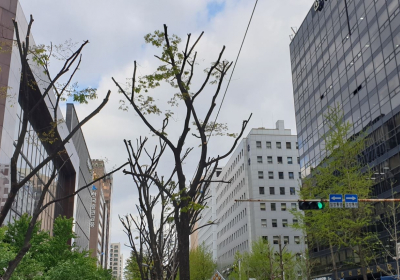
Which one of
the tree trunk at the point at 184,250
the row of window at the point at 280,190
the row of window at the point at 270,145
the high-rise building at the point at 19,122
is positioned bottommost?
the tree trunk at the point at 184,250

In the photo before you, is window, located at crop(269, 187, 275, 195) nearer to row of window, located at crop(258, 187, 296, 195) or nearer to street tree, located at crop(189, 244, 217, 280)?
row of window, located at crop(258, 187, 296, 195)

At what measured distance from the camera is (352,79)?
144 ft

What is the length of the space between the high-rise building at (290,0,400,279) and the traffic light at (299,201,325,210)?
13.2m

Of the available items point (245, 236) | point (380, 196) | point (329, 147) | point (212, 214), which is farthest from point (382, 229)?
point (212, 214)

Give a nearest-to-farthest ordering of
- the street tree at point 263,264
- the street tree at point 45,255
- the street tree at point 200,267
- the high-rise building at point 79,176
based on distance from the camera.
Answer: the street tree at point 45,255, the street tree at point 263,264, the high-rise building at point 79,176, the street tree at point 200,267

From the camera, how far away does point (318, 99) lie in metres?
51.9

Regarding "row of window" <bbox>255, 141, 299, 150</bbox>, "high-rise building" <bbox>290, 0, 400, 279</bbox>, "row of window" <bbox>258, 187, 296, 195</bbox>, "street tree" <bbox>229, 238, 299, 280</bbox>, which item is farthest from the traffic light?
"row of window" <bbox>255, 141, 299, 150</bbox>

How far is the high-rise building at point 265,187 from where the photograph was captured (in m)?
80.1

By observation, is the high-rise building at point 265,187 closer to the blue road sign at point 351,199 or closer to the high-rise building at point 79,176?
the high-rise building at point 79,176

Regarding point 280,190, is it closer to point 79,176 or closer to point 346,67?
point 79,176

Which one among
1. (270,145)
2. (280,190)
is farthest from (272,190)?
(270,145)

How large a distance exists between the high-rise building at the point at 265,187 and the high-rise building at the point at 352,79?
1044 inches

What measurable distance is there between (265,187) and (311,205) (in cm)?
6703

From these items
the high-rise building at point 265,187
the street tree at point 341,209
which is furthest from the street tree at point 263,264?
the street tree at point 341,209
